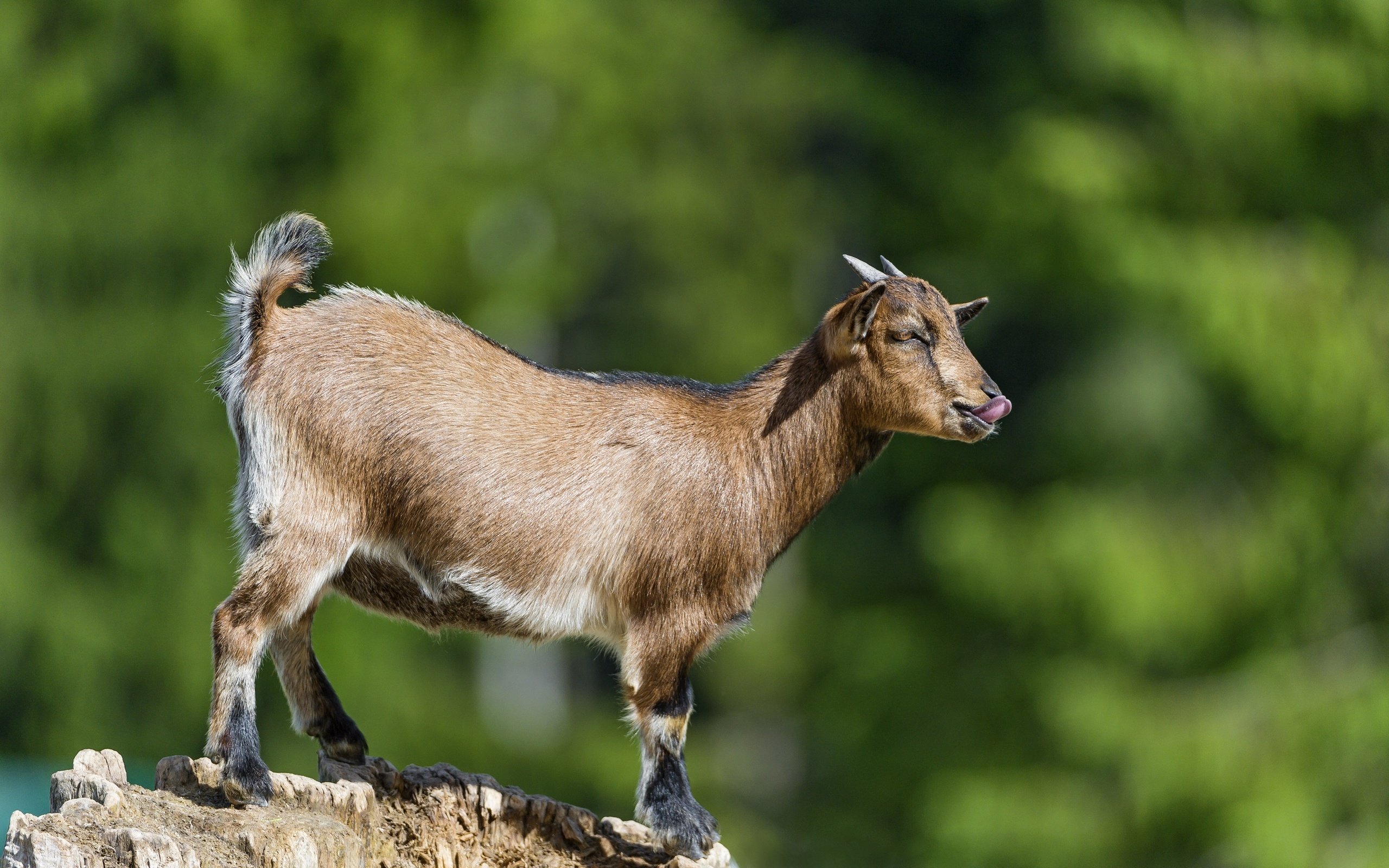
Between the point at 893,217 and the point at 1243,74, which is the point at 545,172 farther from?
the point at 1243,74

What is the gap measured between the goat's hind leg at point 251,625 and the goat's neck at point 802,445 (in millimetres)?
1889

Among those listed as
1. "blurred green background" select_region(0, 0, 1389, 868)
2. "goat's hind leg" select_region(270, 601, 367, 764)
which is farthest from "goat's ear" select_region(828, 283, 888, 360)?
"blurred green background" select_region(0, 0, 1389, 868)

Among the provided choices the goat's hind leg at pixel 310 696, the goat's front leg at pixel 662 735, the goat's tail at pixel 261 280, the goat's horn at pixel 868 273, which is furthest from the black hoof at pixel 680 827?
the goat's tail at pixel 261 280

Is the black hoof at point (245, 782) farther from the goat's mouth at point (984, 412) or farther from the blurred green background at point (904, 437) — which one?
the blurred green background at point (904, 437)

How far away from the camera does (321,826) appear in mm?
6902

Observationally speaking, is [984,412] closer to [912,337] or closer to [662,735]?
[912,337]

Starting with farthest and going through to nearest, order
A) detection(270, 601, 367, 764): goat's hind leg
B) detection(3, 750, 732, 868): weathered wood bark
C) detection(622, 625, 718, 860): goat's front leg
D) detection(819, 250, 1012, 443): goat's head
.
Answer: detection(270, 601, 367, 764): goat's hind leg, detection(622, 625, 718, 860): goat's front leg, detection(819, 250, 1012, 443): goat's head, detection(3, 750, 732, 868): weathered wood bark

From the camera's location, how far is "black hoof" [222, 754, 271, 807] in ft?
23.0

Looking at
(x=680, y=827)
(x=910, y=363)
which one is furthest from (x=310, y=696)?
(x=910, y=363)

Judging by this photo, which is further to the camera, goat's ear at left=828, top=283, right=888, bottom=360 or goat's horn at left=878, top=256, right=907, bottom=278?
goat's horn at left=878, top=256, right=907, bottom=278

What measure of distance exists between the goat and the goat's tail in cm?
1

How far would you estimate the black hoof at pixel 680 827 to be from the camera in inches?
295

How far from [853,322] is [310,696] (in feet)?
9.58

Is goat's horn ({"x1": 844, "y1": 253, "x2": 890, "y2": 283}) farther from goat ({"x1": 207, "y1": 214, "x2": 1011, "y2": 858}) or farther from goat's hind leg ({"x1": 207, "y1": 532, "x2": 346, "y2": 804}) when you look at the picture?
goat's hind leg ({"x1": 207, "y1": 532, "x2": 346, "y2": 804})
